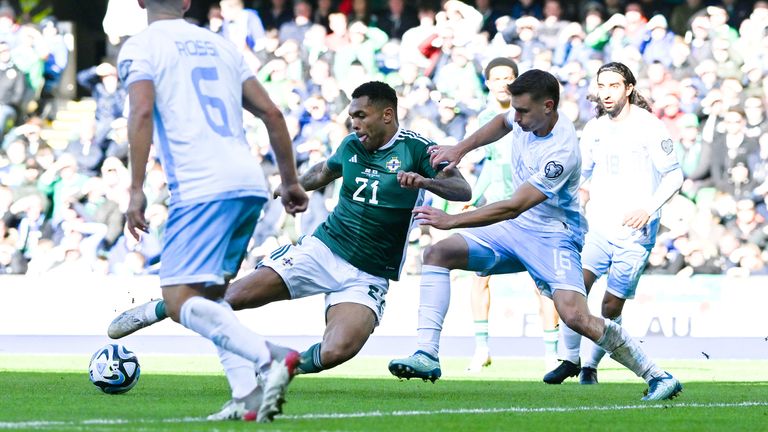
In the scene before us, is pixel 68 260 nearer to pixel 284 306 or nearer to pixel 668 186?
pixel 284 306

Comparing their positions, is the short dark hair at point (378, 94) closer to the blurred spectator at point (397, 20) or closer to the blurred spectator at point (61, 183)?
the blurred spectator at point (61, 183)

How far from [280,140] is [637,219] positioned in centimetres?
382

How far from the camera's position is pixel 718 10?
1948 cm

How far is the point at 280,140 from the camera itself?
677 centimetres

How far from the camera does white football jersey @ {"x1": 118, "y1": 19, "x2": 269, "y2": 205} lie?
6.52 metres

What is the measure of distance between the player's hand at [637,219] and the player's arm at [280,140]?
358 centimetres

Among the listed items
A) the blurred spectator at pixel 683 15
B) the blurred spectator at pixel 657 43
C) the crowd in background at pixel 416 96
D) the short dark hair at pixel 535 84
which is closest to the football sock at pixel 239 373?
the short dark hair at pixel 535 84

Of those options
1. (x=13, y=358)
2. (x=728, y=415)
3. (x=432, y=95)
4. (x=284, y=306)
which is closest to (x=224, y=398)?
(x=728, y=415)

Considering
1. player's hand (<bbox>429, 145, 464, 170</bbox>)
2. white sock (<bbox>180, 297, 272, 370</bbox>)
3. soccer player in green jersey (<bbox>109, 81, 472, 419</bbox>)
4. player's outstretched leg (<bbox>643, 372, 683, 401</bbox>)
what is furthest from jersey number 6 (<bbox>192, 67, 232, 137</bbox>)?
player's outstretched leg (<bbox>643, 372, 683, 401</bbox>)

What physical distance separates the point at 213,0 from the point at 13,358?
1181cm

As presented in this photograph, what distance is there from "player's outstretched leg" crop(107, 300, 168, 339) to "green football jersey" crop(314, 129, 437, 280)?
4.03 feet

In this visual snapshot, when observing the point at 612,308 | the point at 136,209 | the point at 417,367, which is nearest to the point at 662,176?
the point at 612,308

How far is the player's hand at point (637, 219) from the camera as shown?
9.80m

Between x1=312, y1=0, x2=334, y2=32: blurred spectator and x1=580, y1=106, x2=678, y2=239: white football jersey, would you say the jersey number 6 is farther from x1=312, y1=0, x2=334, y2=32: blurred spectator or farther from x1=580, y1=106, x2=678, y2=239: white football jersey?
x1=312, y1=0, x2=334, y2=32: blurred spectator
